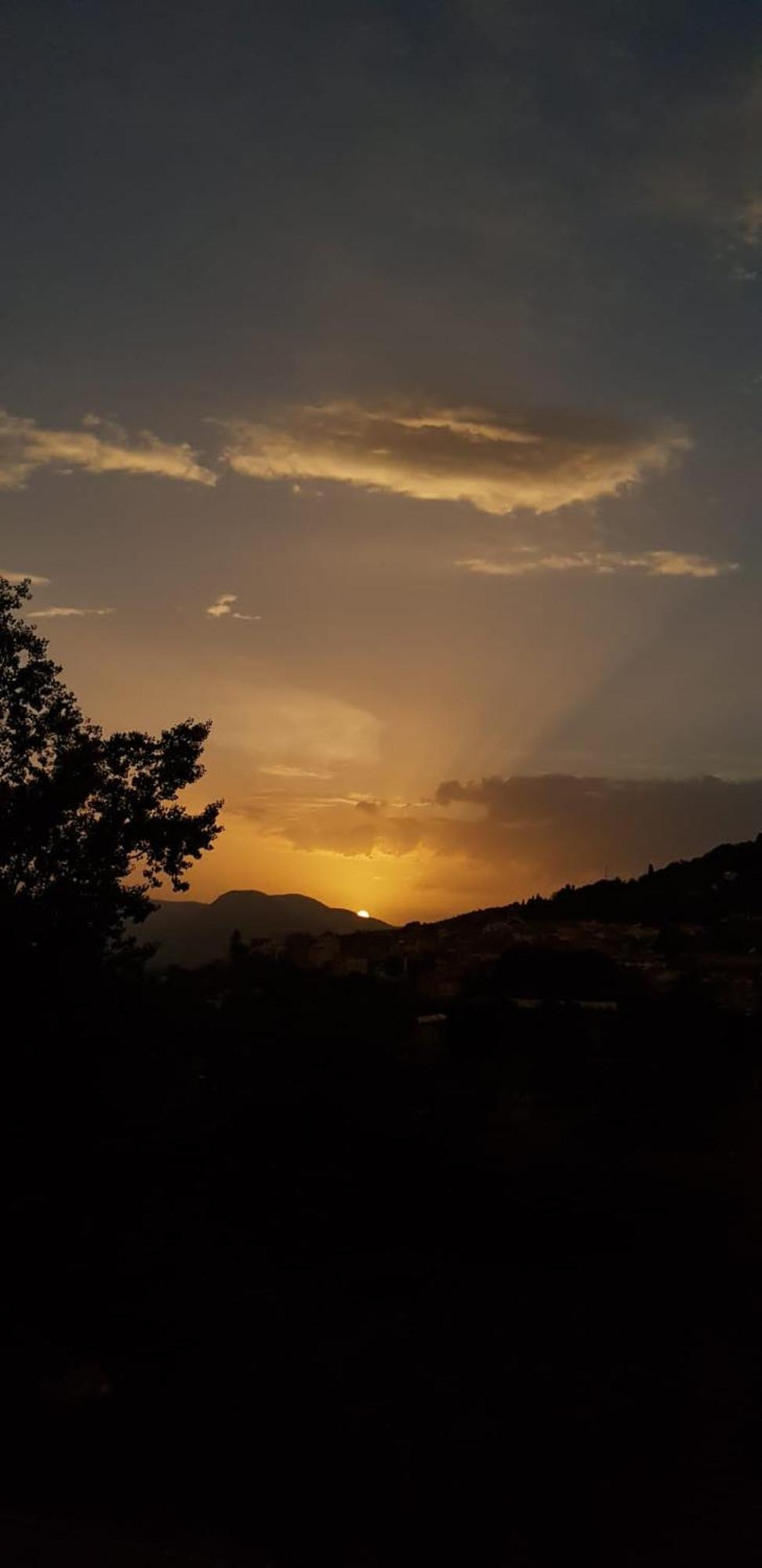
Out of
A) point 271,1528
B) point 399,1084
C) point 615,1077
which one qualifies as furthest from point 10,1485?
point 615,1077

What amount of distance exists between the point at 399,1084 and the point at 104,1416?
7271mm

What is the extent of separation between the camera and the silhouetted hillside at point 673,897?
2024 inches

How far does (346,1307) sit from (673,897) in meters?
45.7

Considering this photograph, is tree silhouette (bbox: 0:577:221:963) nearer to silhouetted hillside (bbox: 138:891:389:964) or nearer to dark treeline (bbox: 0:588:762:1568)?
dark treeline (bbox: 0:588:762:1568)

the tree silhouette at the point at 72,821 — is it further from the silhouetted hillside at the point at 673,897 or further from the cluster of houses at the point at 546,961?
the silhouetted hillside at the point at 673,897

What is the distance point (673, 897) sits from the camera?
5547 centimetres

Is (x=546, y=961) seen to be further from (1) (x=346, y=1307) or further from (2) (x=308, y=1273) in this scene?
(1) (x=346, y=1307)

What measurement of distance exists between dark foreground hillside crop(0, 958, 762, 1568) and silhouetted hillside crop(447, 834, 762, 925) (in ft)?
106

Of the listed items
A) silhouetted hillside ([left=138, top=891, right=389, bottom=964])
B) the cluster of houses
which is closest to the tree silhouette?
the cluster of houses

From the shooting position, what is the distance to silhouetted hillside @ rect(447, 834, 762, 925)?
51406 millimetres

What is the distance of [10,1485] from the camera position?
8320mm

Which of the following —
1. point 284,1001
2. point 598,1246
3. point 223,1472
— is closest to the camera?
point 223,1472

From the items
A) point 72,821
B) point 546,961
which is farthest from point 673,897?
point 72,821

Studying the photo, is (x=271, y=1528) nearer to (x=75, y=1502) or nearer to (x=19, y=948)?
(x=75, y=1502)
